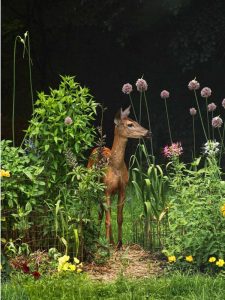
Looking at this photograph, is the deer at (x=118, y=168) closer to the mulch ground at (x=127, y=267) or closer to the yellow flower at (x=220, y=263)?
the mulch ground at (x=127, y=267)

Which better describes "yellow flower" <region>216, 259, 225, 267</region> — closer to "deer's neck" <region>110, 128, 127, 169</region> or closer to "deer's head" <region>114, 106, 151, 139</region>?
"deer's neck" <region>110, 128, 127, 169</region>

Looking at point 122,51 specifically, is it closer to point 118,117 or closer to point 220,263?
point 118,117

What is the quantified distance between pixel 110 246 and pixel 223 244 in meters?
1.39

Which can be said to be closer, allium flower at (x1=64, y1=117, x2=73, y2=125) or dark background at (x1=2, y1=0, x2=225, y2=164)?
allium flower at (x1=64, y1=117, x2=73, y2=125)

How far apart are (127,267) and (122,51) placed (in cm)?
1228

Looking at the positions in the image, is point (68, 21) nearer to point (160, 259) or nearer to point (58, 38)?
point (58, 38)

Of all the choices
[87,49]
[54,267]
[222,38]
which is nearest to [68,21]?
[87,49]

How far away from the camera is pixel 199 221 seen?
23.8 feet

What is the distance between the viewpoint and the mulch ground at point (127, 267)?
718 cm

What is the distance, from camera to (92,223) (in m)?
7.57

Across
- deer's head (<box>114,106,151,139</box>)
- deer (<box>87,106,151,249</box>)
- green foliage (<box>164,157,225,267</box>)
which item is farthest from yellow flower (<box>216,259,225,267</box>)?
deer's head (<box>114,106,151,139</box>)

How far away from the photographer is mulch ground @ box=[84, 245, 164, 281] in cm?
718

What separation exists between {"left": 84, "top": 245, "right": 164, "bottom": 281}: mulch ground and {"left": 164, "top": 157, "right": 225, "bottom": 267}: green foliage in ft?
0.66

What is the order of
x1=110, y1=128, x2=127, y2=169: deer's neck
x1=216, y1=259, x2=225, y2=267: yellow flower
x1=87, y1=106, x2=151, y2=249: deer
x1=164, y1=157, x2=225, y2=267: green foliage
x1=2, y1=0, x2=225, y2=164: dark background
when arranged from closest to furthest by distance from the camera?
x1=216, y1=259, x2=225, y2=267: yellow flower < x1=164, y1=157, x2=225, y2=267: green foliage < x1=87, y1=106, x2=151, y2=249: deer < x1=110, y1=128, x2=127, y2=169: deer's neck < x1=2, y1=0, x2=225, y2=164: dark background
